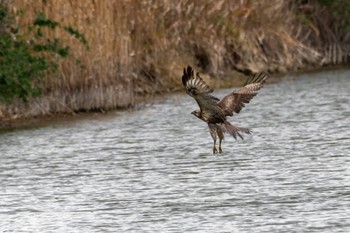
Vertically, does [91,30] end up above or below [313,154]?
above

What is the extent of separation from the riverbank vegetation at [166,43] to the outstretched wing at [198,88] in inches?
210

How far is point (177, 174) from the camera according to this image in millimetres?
12359

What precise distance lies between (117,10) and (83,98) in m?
1.72

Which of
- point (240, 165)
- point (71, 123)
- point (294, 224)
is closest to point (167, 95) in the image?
point (71, 123)

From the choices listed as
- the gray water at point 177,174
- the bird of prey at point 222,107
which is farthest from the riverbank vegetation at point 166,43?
the bird of prey at point 222,107

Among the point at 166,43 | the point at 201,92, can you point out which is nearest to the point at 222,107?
the point at 201,92

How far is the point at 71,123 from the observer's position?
1731 cm

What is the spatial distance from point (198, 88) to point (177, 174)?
1.19 metres

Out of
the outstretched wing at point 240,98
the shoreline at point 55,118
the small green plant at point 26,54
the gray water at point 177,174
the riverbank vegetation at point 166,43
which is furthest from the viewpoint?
the riverbank vegetation at point 166,43

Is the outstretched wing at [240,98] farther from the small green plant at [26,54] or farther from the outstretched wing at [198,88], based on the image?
the small green plant at [26,54]

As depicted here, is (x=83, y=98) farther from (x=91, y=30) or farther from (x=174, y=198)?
(x=174, y=198)

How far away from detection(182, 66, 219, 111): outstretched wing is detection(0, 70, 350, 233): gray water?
70 centimetres

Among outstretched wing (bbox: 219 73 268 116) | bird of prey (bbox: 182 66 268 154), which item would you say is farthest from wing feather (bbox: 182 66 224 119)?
outstretched wing (bbox: 219 73 268 116)

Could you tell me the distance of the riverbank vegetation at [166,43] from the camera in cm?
1770
